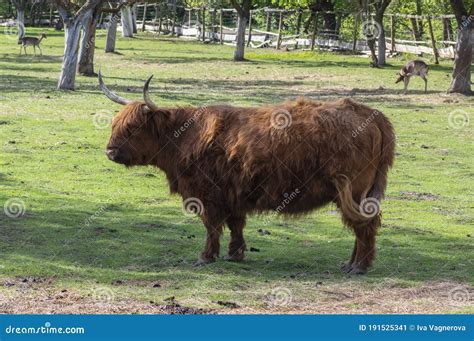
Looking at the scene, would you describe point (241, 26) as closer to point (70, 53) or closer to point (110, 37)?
point (110, 37)

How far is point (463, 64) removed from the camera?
91.7ft

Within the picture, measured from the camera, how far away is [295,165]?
940 cm

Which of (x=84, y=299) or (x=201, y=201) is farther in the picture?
(x=201, y=201)

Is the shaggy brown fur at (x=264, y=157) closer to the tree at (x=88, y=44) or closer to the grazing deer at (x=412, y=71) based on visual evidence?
the tree at (x=88, y=44)

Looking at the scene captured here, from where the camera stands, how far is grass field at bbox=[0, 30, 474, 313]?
8.34 meters

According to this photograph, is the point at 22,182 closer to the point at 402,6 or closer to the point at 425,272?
the point at 425,272

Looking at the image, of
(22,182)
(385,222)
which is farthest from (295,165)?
(22,182)

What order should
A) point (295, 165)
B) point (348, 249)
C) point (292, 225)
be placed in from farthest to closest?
point (292, 225)
point (348, 249)
point (295, 165)

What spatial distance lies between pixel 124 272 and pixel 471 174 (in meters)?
Answer: 8.82

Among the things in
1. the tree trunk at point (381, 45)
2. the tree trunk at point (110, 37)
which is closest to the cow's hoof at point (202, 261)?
the tree trunk at point (381, 45)

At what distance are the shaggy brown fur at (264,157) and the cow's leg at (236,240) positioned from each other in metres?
0.01

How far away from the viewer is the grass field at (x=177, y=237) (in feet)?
27.3

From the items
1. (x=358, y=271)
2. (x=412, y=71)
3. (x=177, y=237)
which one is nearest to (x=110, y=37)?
(x=412, y=71)

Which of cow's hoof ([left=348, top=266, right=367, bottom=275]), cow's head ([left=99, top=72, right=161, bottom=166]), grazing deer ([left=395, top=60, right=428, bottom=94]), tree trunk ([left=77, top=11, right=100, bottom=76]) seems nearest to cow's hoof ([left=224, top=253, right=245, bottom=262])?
cow's hoof ([left=348, top=266, right=367, bottom=275])
